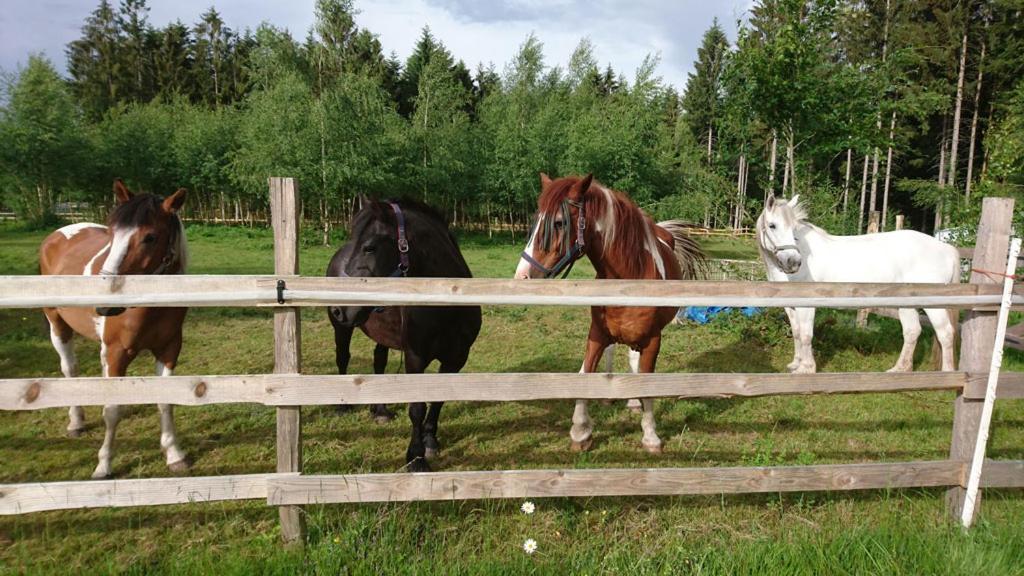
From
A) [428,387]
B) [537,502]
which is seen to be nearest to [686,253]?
[537,502]

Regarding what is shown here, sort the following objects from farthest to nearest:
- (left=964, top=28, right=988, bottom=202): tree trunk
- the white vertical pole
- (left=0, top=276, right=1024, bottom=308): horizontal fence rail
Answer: (left=964, top=28, right=988, bottom=202): tree trunk, the white vertical pole, (left=0, top=276, right=1024, bottom=308): horizontal fence rail

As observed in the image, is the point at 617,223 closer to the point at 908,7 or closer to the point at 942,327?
the point at 942,327

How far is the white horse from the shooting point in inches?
235

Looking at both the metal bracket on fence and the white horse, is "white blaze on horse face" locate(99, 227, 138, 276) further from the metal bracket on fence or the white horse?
the white horse

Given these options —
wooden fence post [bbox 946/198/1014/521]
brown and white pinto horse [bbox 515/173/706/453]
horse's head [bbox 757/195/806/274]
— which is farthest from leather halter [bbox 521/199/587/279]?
horse's head [bbox 757/195/806/274]

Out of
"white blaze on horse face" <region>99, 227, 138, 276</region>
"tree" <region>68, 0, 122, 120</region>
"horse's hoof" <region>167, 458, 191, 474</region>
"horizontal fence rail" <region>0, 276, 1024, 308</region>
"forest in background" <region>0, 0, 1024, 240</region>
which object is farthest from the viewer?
"tree" <region>68, 0, 122, 120</region>

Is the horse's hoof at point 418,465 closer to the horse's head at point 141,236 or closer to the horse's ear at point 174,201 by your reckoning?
the horse's head at point 141,236

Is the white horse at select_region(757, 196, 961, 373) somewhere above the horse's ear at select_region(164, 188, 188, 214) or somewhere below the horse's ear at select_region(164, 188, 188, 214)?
below

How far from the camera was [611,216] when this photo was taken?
3.74 metres

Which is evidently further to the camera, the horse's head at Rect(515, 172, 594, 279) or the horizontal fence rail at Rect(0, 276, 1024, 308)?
the horse's head at Rect(515, 172, 594, 279)

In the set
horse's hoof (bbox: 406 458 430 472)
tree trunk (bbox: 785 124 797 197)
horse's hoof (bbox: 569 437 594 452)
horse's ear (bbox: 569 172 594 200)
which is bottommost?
horse's hoof (bbox: 569 437 594 452)

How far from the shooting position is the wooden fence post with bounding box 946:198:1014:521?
9.21 ft

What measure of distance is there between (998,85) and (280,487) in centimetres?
3762

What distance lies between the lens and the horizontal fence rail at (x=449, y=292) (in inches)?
90.0
